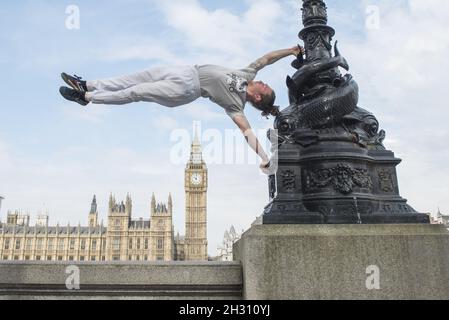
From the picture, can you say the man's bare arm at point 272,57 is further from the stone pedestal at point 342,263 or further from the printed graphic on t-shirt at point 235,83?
the stone pedestal at point 342,263

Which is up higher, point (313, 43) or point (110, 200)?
point (110, 200)

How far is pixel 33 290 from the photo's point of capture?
492cm

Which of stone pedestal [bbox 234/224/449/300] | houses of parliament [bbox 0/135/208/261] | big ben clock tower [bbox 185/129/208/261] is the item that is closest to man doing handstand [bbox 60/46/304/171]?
stone pedestal [bbox 234/224/449/300]

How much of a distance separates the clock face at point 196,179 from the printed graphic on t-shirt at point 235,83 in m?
116

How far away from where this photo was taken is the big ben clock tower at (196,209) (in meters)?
115

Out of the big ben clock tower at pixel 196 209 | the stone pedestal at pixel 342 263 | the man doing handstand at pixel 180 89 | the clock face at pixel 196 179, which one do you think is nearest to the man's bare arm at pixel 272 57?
the man doing handstand at pixel 180 89

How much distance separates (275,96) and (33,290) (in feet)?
13.1

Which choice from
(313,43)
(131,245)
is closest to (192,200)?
(131,245)

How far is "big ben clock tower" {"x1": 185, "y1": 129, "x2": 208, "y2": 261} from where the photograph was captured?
377 ft

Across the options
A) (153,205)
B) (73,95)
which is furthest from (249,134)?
(153,205)

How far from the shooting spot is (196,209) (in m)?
120

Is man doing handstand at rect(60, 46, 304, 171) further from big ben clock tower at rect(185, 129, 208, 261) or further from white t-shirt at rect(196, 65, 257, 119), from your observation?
big ben clock tower at rect(185, 129, 208, 261)

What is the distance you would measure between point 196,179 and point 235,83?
11704cm
